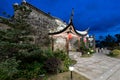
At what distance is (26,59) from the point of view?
34.2 ft

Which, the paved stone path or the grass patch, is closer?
the grass patch

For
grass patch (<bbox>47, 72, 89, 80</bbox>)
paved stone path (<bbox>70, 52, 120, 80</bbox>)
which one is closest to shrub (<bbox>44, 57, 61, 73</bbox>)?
grass patch (<bbox>47, 72, 89, 80</bbox>)

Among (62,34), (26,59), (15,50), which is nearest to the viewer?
(15,50)

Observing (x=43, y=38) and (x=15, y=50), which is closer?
(x=15, y=50)

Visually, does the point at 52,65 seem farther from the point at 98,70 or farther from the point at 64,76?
the point at 98,70

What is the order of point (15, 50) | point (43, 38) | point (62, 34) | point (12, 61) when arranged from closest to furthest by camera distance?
point (12, 61), point (15, 50), point (62, 34), point (43, 38)

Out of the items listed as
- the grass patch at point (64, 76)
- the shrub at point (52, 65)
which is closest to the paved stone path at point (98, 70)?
the grass patch at point (64, 76)

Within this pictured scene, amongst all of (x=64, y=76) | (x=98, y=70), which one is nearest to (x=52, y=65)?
(x=64, y=76)

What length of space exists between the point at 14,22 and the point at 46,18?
682 cm

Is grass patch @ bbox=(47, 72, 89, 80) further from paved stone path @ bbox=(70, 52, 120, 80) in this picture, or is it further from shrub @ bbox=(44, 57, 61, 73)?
paved stone path @ bbox=(70, 52, 120, 80)

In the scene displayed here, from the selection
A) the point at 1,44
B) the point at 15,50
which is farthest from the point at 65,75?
the point at 1,44

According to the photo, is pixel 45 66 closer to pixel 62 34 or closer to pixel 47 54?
pixel 47 54

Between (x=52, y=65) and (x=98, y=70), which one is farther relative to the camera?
(x=98, y=70)

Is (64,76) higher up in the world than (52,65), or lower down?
lower down
